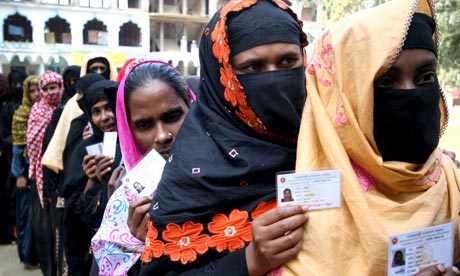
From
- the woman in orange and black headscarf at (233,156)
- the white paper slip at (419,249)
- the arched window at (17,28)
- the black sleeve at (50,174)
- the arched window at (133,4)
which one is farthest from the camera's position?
the arched window at (133,4)

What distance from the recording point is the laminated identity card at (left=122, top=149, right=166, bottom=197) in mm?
1561

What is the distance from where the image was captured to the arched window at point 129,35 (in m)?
25.9

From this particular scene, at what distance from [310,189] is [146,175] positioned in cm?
70

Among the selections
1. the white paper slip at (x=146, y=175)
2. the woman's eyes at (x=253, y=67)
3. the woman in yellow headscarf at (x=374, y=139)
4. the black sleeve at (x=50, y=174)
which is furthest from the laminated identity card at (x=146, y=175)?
the black sleeve at (x=50, y=174)

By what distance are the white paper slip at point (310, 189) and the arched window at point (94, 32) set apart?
25809 mm

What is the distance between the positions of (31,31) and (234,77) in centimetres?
2555

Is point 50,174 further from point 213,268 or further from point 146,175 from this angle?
point 213,268

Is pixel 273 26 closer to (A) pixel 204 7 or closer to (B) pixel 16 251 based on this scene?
(B) pixel 16 251

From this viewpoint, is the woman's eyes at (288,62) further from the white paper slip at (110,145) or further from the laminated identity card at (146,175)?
the white paper slip at (110,145)

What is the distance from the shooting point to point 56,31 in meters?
24.2

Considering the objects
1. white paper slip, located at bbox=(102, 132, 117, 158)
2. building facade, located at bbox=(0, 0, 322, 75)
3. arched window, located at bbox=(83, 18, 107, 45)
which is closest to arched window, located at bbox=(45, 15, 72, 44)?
building facade, located at bbox=(0, 0, 322, 75)

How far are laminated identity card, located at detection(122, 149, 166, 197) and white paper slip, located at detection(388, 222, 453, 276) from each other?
0.83 meters

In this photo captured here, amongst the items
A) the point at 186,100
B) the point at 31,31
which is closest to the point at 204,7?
the point at 31,31

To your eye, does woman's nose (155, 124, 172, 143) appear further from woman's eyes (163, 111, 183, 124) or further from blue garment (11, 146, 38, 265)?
blue garment (11, 146, 38, 265)
